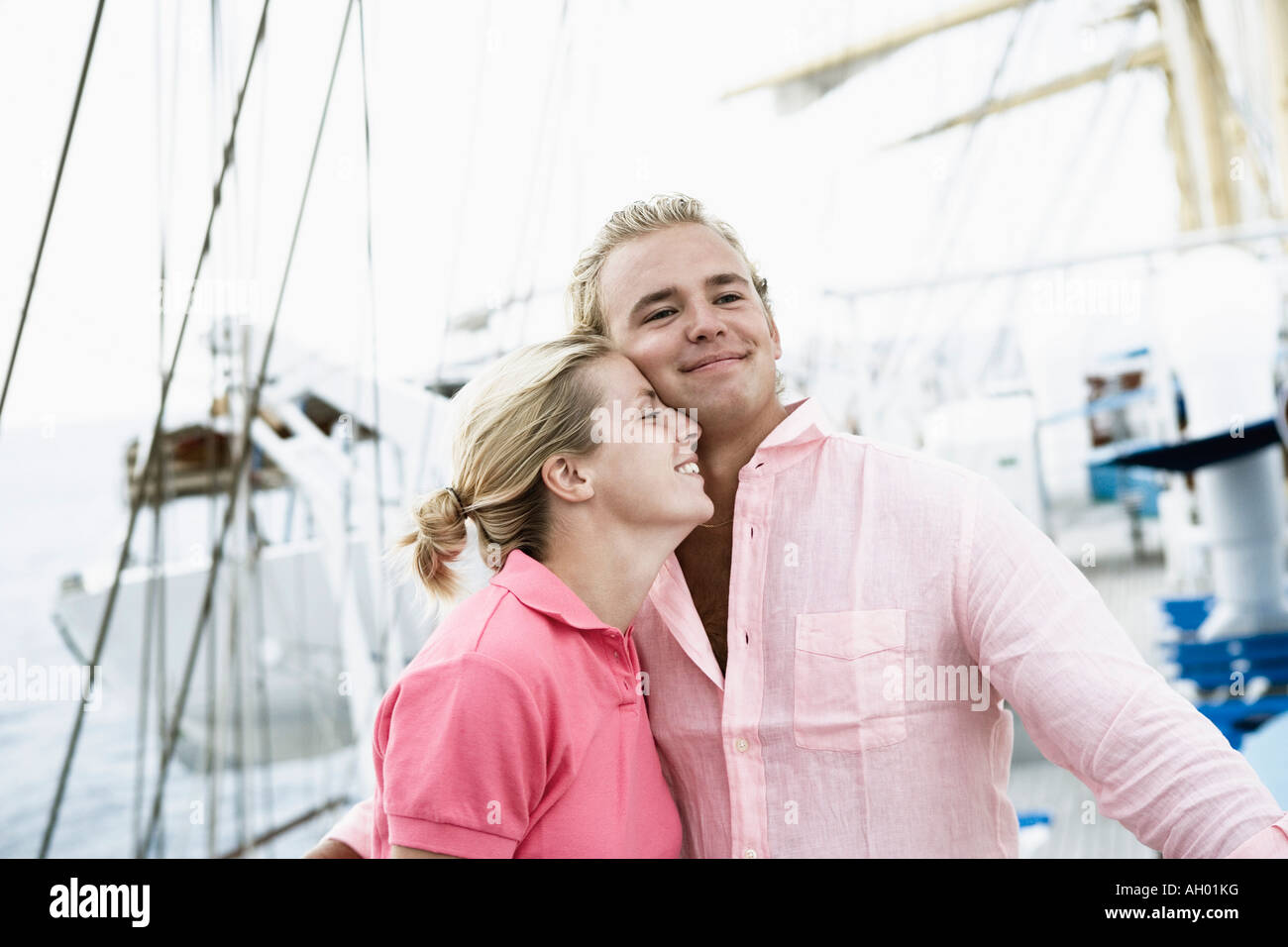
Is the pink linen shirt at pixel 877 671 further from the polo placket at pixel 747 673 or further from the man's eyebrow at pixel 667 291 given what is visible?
the man's eyebrow at pixel 667 291

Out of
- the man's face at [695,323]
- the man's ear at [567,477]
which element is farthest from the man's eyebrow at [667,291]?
the man's ear at [567,477]

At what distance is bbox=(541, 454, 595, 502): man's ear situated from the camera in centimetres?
93

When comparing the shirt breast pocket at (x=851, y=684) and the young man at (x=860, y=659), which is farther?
the shirt breast pocket at (x=851, y=684)

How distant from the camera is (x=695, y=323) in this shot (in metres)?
1.04

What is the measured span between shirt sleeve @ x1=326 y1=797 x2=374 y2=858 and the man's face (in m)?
0.49

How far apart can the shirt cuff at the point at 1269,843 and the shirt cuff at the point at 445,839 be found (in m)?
0.49

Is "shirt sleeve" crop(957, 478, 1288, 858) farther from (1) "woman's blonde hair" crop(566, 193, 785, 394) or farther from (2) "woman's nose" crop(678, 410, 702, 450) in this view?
(1) "woman's blonde hair" crop(566, 193, 785, 394)

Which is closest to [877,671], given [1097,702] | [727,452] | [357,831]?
[1097,702]

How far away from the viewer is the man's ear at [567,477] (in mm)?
929

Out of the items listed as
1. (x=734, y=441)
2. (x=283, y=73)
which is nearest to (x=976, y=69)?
(x=283, y=73)

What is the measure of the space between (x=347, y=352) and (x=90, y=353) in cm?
116

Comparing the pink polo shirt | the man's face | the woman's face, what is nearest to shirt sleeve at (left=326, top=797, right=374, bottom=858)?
the pink polo shirt

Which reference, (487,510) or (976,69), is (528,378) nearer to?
(487,510)

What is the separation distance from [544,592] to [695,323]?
0.33 m
